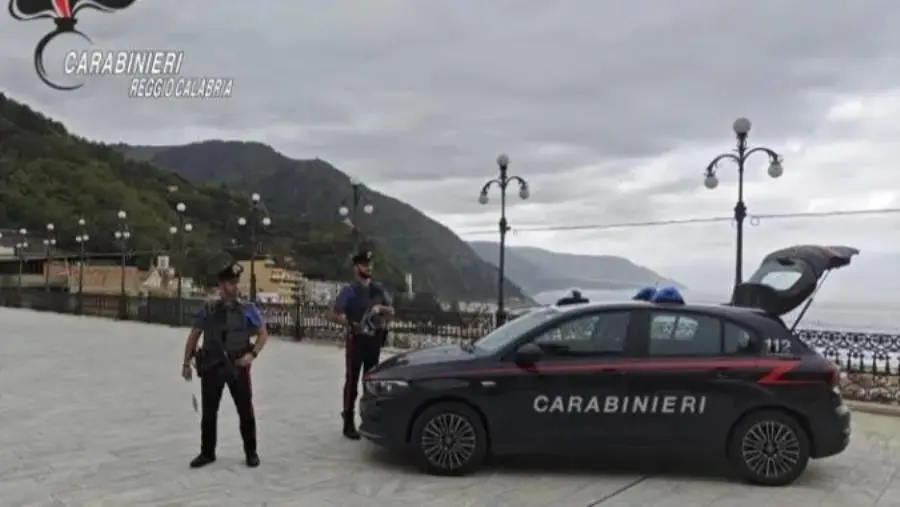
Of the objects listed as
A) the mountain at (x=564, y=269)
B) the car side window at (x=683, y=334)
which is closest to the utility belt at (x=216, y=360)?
the car side window at (x=683, y=334)

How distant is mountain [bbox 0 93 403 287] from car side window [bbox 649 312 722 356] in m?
54.9

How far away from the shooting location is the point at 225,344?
624 centimetres

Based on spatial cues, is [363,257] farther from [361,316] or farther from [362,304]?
[361,316]

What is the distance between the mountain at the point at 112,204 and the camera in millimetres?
67750

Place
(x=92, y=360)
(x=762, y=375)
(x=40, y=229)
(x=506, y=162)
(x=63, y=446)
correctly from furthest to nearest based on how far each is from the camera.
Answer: (x=40, y=229)
(x=506, y=162)
(x=92, y=360)
(x=63, y=446)
(x=762, y=375)

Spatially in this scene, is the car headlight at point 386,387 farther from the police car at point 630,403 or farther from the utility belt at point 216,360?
the utility belt at point 216,360

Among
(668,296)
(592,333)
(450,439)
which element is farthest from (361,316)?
(668,296)

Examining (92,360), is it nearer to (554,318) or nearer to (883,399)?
(554,318)

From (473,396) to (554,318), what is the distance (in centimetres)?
95

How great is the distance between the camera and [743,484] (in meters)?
6.19

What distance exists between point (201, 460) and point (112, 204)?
8377 cm

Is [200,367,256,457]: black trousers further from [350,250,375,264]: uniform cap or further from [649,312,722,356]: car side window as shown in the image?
[649,312,722,356]: car side window

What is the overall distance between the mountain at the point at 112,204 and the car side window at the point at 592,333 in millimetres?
54746

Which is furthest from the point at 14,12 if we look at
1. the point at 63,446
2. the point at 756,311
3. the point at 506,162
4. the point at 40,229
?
the point at 40,229
